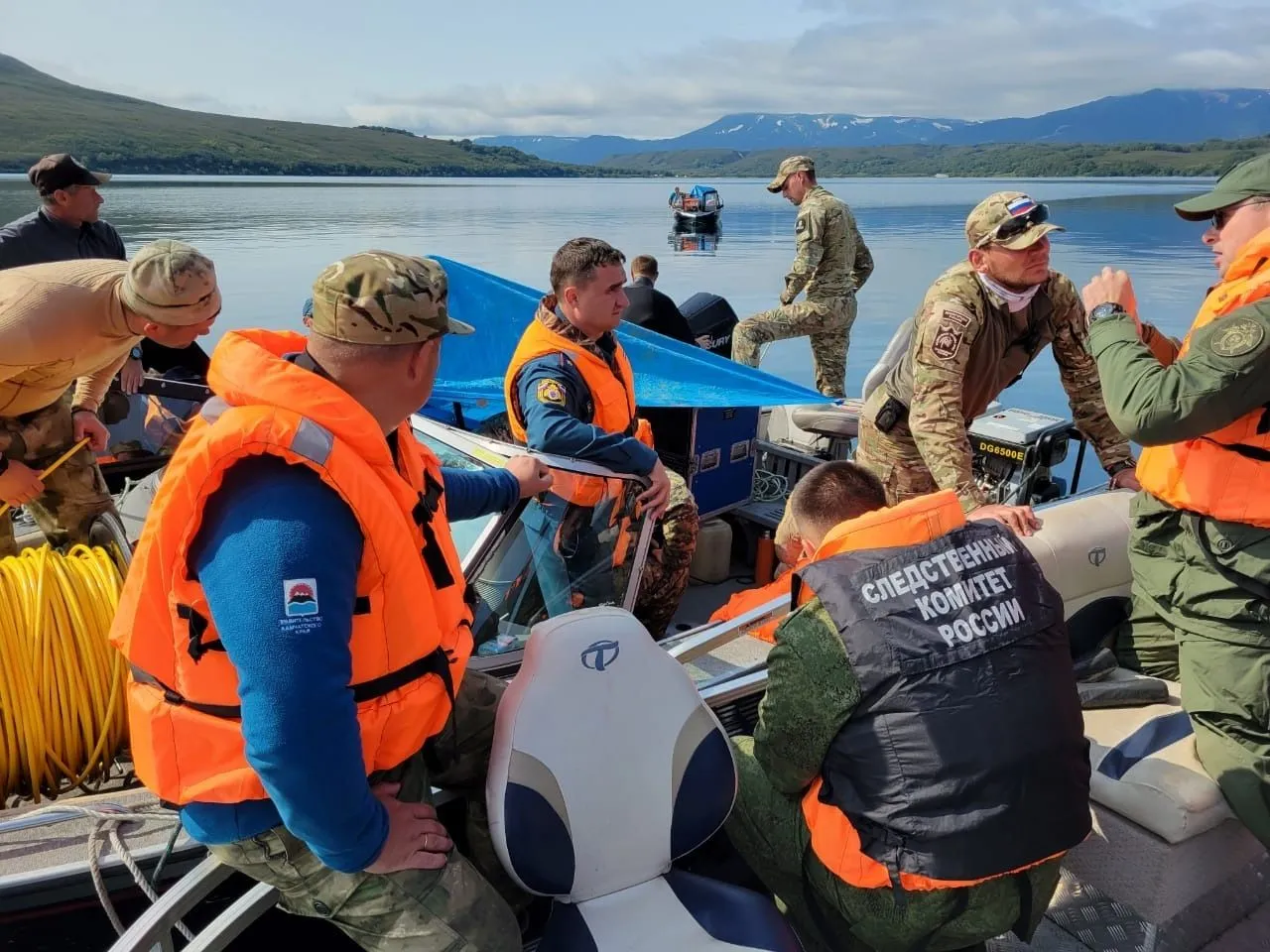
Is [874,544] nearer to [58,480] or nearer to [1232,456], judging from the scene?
[1232,456]

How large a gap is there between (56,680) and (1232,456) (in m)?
2.83

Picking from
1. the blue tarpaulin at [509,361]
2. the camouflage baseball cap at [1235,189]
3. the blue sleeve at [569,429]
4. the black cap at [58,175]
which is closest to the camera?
the camouflage baseball cap at [1235,189]

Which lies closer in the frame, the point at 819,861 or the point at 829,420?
the point at 819,861

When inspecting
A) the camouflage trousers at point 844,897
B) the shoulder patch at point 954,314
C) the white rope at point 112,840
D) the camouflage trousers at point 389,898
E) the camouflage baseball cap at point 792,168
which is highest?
the camouflage baseball cap at point 792,168

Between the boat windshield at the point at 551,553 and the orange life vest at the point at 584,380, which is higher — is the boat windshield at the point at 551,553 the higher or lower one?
the lower one

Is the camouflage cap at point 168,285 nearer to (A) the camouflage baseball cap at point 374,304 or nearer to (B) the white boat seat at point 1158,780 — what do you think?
(A) the camouflage baseball cap at point 374,304

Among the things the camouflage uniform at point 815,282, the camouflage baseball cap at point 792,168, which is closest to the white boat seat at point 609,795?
the camouflage uniform at point 815,282

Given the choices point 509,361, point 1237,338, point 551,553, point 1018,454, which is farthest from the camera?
point 509,361

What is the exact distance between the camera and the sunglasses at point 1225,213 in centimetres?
199

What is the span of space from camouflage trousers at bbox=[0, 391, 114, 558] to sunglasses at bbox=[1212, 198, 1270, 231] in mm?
3455

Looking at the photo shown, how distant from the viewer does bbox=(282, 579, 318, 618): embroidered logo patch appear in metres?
1.08

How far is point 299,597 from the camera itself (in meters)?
1.08

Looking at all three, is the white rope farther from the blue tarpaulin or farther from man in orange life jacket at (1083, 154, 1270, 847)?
the blue tarpaulin

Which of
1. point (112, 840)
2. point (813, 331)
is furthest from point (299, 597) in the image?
point (813, 331)
